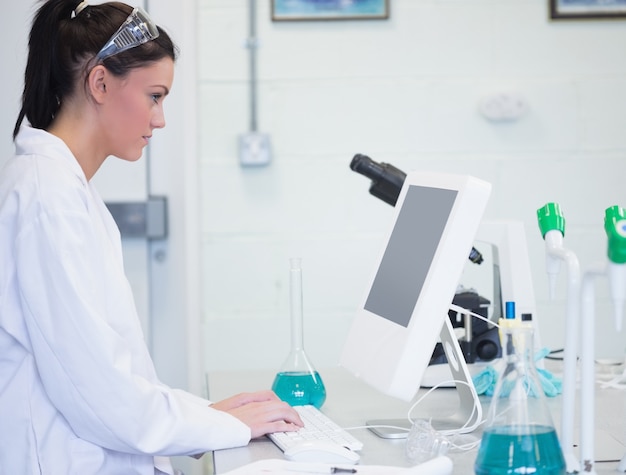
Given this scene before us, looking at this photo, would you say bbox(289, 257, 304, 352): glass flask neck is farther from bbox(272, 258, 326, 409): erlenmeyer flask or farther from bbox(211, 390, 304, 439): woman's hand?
bbox(211, 390, 304, 439): woman's hand

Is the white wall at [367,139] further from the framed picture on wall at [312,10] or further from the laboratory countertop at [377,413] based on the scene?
the laboratory countertop at [377,413]

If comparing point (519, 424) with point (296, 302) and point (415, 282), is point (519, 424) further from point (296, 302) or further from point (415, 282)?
point (296, 302)

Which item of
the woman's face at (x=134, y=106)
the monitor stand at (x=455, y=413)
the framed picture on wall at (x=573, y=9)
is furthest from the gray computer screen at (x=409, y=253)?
the framed picture on wall at (x=573, y=9)

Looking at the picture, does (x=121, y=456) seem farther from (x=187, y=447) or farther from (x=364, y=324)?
(x=364, y=324)

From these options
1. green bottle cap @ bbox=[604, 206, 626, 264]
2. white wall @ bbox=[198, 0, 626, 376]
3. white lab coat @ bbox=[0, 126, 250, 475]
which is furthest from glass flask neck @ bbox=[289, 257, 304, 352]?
white wall @ bbox=[198, 0, 626, 376]

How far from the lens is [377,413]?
1.53m

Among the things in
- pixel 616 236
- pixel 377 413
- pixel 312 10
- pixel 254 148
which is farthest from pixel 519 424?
pixel 312 10

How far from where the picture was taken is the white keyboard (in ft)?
4.12

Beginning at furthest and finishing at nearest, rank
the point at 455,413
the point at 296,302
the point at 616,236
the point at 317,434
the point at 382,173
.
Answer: the point at 382,173 < the point at 296,302 < the point at 455,413 < the point at 317,434 < the point at 616,236

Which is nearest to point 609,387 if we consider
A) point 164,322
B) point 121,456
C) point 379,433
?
point 379,433

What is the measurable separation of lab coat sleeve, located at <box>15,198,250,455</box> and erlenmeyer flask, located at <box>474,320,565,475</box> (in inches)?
17.0

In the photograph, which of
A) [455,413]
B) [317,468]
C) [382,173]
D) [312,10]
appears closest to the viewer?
[317,468]

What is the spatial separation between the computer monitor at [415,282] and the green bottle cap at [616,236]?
9.4 inches

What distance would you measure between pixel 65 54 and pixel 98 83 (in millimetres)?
77
